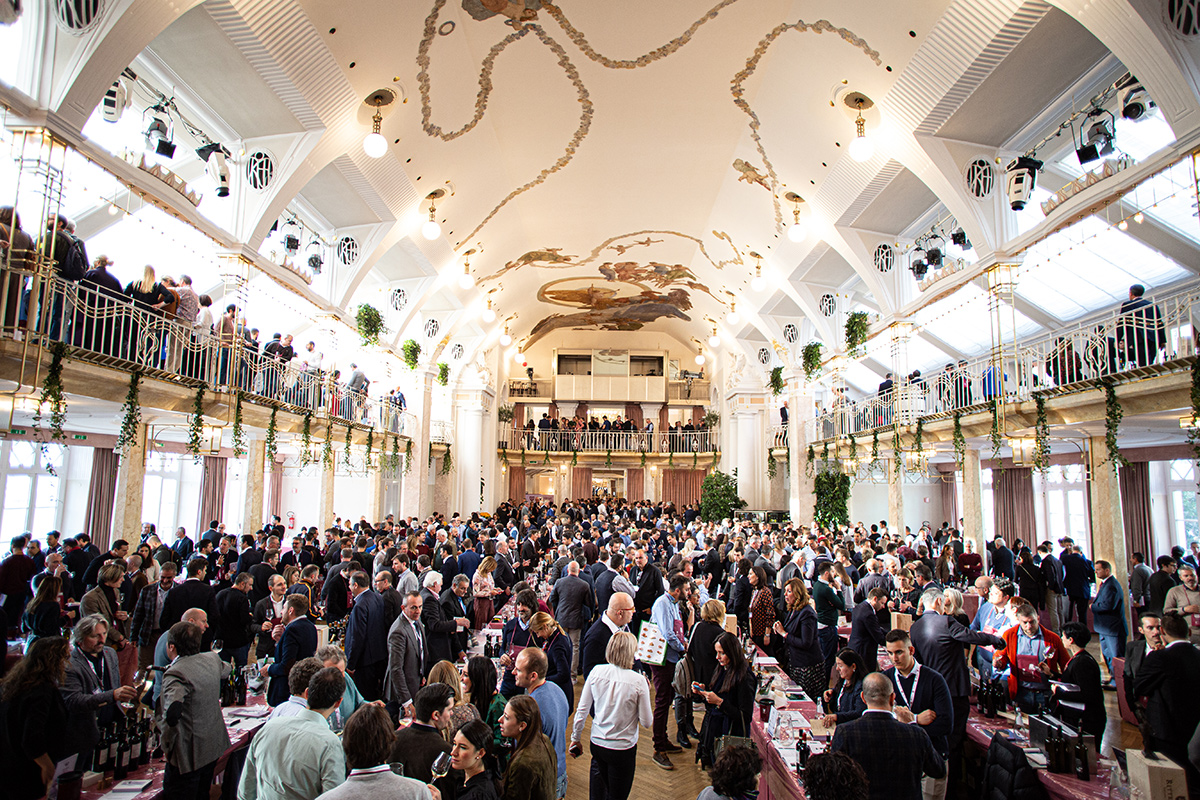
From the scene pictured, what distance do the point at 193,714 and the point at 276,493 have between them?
66.0ft

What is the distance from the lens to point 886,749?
10.9 ft

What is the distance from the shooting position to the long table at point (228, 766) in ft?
11.9

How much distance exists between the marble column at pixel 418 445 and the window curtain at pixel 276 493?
517cm

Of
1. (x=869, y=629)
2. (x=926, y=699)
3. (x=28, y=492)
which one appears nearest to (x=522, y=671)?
(x=926, y=699)

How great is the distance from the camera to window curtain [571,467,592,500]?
97.3 feet

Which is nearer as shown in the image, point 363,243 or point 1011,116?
point 1011,116

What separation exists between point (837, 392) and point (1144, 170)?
10546 mm

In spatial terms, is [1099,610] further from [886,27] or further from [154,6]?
[154,6]

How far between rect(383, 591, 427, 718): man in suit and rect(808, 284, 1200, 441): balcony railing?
7867 millimetres

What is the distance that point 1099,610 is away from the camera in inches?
320

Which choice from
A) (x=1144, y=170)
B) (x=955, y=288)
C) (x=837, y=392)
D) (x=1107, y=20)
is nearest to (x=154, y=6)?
(x=1107, y=20)

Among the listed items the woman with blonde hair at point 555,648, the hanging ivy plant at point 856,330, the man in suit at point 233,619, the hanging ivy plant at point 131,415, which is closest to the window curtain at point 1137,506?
the hanging ivy plant at point 856,330

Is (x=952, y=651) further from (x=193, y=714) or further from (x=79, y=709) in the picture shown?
(x=79, y=709)

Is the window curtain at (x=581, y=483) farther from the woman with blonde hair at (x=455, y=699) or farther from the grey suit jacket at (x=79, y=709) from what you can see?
the grey suit jacket at (x=79, y=709)
